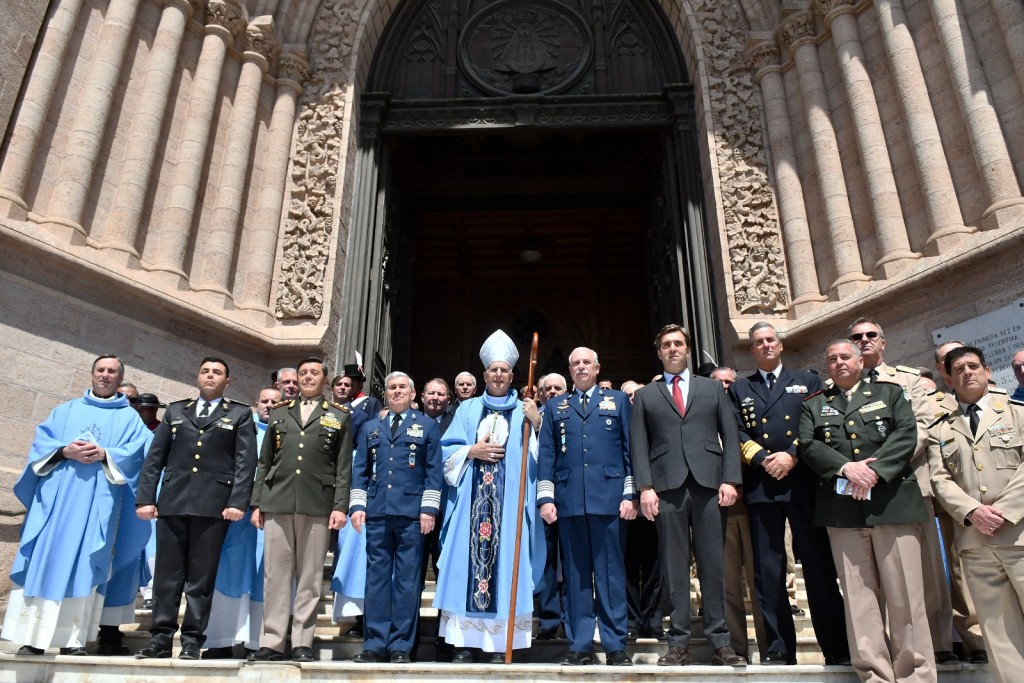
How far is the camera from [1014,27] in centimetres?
698

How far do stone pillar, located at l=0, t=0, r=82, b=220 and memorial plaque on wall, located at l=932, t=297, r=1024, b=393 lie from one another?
28.1 ft

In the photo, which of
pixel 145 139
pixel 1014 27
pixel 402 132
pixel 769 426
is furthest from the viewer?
pixel 402 132

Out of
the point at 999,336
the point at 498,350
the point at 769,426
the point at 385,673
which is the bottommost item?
the point at 385,673

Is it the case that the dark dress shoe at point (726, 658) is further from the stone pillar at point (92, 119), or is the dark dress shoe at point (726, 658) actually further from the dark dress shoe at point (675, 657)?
the stone pillar at point (92, 119)

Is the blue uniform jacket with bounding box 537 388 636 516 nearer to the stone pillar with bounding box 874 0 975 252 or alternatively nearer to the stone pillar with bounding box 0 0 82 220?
the stone pillar with bounding box 874 0 975 252

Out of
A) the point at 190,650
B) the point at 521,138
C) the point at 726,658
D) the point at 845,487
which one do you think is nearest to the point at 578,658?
the point at 726,658

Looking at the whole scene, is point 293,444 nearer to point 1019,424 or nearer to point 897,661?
point 897,661

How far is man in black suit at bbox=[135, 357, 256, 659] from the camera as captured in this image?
4.41 meters

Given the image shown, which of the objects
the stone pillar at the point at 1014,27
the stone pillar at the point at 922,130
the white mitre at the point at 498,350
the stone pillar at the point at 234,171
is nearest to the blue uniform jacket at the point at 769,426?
the white mitre at the point at 498,350

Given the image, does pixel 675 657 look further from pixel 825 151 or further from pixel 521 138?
pixel 521 138

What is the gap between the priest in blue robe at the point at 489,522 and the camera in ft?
14.8

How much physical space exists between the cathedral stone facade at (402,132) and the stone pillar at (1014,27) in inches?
1.1

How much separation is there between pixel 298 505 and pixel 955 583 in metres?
4.00

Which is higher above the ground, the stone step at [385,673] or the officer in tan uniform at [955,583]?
the officer in tan uniform at [955,583]
